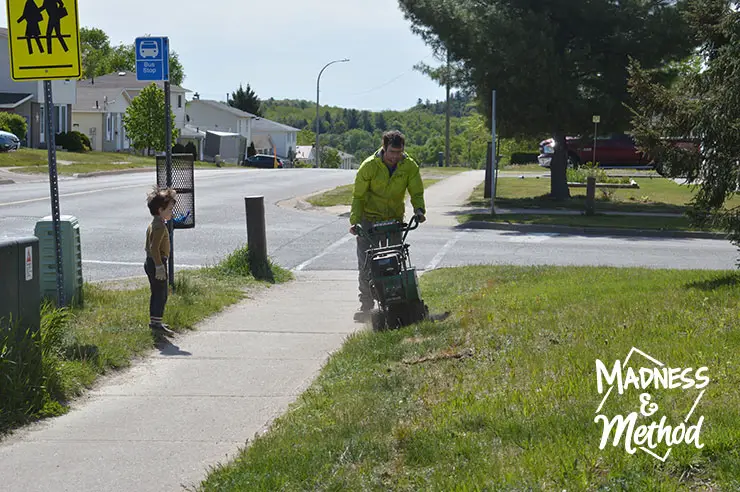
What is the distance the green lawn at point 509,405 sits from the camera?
434cm

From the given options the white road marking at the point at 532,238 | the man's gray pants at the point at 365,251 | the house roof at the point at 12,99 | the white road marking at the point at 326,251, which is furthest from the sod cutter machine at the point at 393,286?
the house roof at the point at 12,99

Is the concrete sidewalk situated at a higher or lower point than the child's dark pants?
lower

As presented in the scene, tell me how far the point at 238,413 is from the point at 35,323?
5.44 feet

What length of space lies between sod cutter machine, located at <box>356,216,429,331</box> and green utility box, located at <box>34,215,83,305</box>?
2910mm

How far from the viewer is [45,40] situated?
8.27m

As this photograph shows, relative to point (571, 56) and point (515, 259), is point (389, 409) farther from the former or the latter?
point (571, 56)

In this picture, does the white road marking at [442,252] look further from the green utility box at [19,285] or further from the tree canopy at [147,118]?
the tree canopy at [147,118]

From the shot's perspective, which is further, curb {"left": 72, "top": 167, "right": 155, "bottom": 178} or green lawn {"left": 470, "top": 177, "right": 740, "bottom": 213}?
curb {"left": 72, "top": 167, "right": 155, "bottom": 178}

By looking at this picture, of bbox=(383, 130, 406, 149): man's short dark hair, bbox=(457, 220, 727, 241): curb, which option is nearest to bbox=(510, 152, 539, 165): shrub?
bbox=(457, 220, 727, 241): curb

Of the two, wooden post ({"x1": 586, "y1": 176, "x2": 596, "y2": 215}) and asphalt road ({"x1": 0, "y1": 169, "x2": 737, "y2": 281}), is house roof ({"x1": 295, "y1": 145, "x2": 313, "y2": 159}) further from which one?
asphalt road ({"x1": 0, "y1": 169, "x2": 737, "y2": 281})

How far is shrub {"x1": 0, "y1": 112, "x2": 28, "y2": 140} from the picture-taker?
52.3 metres

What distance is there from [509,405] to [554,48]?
71.6 feet

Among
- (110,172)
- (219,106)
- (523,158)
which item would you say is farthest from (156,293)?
(219,106)

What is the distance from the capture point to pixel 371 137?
167 metres
